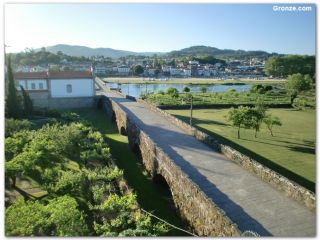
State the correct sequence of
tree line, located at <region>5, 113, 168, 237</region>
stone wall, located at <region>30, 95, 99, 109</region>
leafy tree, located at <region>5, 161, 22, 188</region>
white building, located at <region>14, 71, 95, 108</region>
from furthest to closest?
1. white building, located at <region>14, 71, 95, 108</region>
2. stone wall, located at <region>30, 95, 99, 109</region>
3. leafy tree, located at <region>5, 161, 22, 188</region>
4. tree line, located at <region>5, 113, 168, 237</region>

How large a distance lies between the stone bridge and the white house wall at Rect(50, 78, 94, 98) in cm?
2109

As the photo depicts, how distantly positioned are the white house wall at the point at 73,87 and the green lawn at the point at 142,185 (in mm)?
13216

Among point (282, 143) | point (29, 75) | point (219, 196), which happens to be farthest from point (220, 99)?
point (219, 196)

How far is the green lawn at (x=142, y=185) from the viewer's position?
15.1 meters

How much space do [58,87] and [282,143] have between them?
23978 mm

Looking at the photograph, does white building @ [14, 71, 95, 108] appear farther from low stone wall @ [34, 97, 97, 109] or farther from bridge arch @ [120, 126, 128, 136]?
bridge arch @ [120, 126, 128, 136]

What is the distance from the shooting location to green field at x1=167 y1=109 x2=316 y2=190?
793 inches

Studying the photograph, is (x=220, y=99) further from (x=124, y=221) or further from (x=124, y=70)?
(x=124, y=70)

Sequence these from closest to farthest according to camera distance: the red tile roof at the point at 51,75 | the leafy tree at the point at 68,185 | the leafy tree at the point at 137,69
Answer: the leafy tree at the point at 68,185 < the red tile roof at the point at 51,75 < the leafy tree at the point at 137,69

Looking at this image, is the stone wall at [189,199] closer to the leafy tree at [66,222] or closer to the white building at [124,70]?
the leafy tree at [66,222]

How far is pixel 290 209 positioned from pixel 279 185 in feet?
4.98

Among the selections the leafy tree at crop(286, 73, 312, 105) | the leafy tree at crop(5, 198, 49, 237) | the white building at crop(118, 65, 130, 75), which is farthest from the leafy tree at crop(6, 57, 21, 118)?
the white building at crop(118, 65, 130, 75)

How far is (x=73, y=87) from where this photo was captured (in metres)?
40.6

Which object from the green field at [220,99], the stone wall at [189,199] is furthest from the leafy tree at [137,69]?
the stone wall at [189,199]
